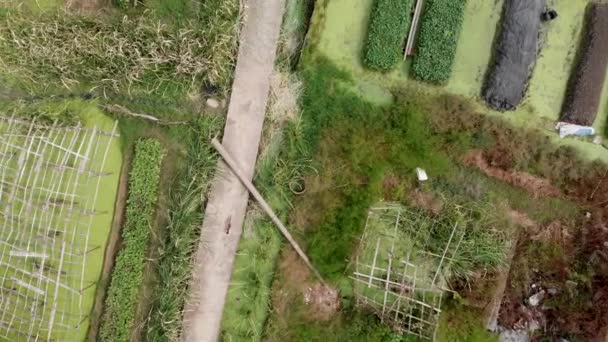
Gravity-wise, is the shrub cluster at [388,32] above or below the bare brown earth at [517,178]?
above

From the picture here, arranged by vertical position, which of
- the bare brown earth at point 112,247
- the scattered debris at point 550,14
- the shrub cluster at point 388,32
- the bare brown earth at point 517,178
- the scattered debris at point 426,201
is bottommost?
the bare brown earth at point 112,247

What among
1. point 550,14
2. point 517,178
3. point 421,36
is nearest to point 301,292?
point 517,178

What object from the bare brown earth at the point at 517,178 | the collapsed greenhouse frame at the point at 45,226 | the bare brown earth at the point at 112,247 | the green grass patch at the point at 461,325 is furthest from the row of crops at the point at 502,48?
the collapsed greenhouse frame at the point at 45,226

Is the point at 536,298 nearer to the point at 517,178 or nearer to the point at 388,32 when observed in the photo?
the point at 517,178

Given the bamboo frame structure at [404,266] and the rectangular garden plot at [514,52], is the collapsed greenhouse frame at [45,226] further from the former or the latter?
the rectangular garden plot at [514,52]

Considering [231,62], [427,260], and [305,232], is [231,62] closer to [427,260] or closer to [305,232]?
[305,232]

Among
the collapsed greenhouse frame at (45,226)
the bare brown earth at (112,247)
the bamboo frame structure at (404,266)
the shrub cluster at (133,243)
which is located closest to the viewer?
the bamboo frame structure at (404,266)

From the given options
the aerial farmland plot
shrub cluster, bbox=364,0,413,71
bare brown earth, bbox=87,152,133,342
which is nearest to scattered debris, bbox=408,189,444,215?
the aerial farmland plot

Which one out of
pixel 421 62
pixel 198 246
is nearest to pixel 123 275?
pixel 198 246
